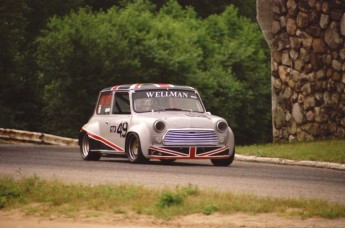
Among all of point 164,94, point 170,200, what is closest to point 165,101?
point 164,94

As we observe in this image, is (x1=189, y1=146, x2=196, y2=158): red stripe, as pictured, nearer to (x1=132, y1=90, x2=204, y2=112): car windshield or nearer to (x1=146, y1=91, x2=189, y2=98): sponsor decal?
(x1=132, y1=90, x2=204, y2=112): car windshield

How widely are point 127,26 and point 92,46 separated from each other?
3.45 metres

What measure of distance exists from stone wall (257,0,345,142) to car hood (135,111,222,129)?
24.8 feet

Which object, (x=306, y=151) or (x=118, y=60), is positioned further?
(x=118, y=60)

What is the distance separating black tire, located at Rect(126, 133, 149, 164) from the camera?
22484 millimetres

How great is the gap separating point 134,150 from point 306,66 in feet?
29.1

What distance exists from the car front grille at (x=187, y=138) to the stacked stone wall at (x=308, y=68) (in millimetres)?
7873

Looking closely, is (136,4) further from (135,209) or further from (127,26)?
(135,209)

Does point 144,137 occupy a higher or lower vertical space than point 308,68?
lower

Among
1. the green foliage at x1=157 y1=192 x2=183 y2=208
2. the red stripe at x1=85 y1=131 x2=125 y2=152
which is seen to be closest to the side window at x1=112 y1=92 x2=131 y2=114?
the red stripe at x1=85 y1=131 x2=125 y2=152

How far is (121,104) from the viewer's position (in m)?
24.2

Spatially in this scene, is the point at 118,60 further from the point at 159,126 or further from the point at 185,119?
the point at 159,126

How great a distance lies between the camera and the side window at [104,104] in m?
24.7

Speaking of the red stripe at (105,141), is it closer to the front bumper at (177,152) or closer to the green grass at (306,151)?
the front bumper at (177,152)
